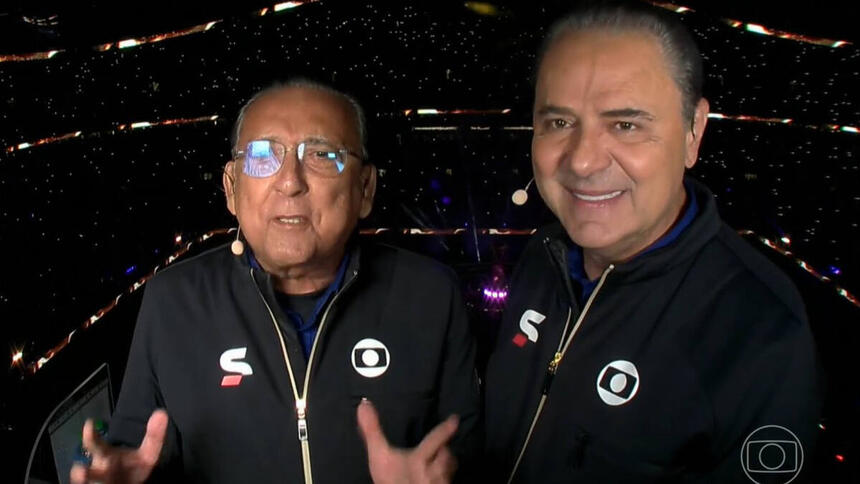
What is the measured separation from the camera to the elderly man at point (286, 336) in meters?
1.55

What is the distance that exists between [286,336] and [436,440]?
58 centimetres

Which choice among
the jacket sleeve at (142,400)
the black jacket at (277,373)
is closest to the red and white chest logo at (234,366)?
the black jacket at (277,373)

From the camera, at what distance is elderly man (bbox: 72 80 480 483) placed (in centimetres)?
155

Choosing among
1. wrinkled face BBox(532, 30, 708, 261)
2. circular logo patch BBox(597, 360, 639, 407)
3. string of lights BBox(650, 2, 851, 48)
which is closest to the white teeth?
wrinkled face BBox(532, 30, 708, 261)

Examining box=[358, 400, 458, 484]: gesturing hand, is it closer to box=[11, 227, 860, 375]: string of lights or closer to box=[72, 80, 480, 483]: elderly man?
box=[72, 80, 480, 483]: elderly man

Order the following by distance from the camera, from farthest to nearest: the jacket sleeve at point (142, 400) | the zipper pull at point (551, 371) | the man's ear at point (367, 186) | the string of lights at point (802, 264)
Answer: the string of lights at point (802, 264)
the man's ear at point (367, 186)
the jacket sleeve at point (142, 400)
the zipper pull at point (551, 371)

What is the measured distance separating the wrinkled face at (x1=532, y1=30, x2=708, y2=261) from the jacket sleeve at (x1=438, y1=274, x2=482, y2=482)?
1.82 feet

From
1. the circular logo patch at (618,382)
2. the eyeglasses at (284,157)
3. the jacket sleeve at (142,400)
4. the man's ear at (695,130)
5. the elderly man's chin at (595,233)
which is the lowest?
the jacket sleeve at (142,400)


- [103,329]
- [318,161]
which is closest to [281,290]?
[318,161]

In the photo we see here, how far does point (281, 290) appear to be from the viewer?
5.63ft

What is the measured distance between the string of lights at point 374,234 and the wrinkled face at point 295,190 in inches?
25.9

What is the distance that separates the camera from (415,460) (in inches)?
50.3

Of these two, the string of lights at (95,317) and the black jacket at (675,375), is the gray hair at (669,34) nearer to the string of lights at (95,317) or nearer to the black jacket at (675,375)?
the black jacket at (675,375)

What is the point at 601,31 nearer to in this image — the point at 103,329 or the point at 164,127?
the point at 164,127
